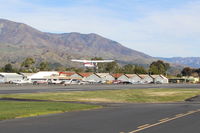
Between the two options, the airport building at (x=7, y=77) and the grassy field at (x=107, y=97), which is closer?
the grassy field at (x=107, y=97)

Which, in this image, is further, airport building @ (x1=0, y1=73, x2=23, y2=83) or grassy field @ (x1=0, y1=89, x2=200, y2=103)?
airport building @ (x1=0, y1=73, x2=23, y2=83)

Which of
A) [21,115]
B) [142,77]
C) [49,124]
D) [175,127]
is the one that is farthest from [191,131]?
[142,77]

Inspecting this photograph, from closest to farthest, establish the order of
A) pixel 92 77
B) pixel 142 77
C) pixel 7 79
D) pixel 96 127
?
pixel 96 127 → pixel 7 79 → pixel 92 77 → pixel 142 77

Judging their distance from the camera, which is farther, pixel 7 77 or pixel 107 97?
pixel 7 77

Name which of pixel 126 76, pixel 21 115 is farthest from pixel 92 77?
pixel 21 115

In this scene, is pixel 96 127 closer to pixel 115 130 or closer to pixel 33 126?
pixel 115 130

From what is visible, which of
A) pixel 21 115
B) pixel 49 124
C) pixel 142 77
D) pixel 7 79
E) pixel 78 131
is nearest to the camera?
pixel 78 131

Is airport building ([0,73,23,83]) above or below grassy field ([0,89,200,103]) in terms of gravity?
above

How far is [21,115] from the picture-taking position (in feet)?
86.0

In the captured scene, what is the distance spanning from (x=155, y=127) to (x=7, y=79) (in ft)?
481

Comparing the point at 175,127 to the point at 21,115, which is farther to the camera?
the point at 21,115

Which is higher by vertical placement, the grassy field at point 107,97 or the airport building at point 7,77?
the airport building at point 7,77

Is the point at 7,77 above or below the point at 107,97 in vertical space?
above

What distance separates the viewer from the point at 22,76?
17088 cm
